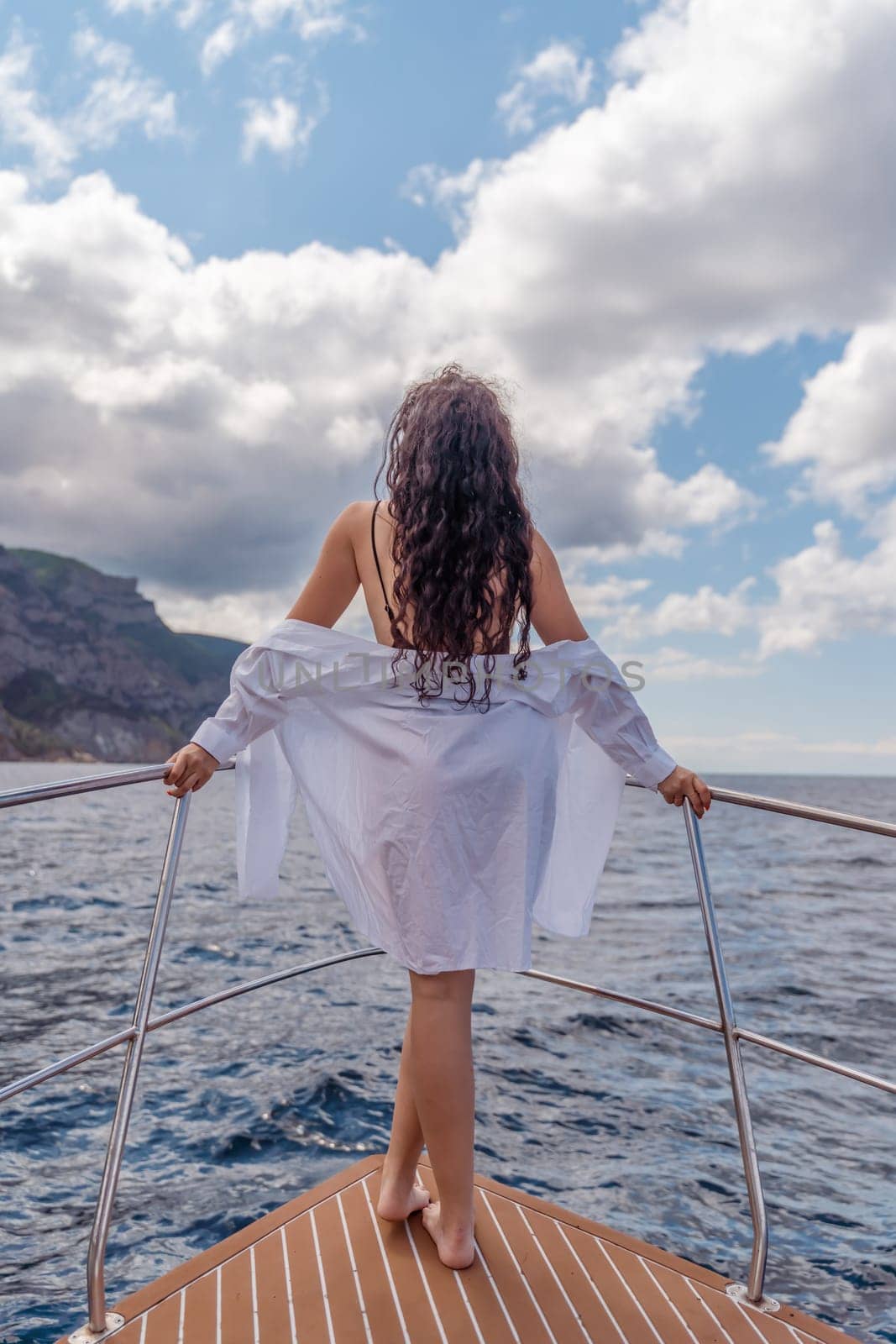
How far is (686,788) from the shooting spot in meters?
1.95

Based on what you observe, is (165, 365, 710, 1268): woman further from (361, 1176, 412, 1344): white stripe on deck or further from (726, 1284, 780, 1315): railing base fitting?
(726, 1284, 780, 1315): railing base fitting

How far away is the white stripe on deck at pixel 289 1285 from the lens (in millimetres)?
1686

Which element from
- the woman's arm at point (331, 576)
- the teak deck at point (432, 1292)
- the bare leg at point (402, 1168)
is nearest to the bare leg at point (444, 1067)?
the bare leg at point (402, 1168)

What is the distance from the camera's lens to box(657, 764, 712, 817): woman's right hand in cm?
193

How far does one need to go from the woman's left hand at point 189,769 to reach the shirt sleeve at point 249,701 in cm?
3

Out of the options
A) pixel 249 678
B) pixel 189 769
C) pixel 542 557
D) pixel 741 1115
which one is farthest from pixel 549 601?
pixel 741 1115

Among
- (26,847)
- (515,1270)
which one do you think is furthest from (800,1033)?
(26,847)

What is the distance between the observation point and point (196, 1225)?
3.32 metres

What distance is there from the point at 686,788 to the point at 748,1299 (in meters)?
1.03

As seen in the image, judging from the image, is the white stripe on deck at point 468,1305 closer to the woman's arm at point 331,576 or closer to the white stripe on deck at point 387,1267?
the white stripe on deck at point 387,1267

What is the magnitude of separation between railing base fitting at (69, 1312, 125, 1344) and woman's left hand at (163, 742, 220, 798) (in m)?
0.98

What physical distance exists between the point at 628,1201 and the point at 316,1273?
2280mm

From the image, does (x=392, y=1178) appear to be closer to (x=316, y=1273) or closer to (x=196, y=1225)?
(x=316, y=1273)

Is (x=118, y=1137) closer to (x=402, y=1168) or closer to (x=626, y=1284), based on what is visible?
(x=402, y=1168)
